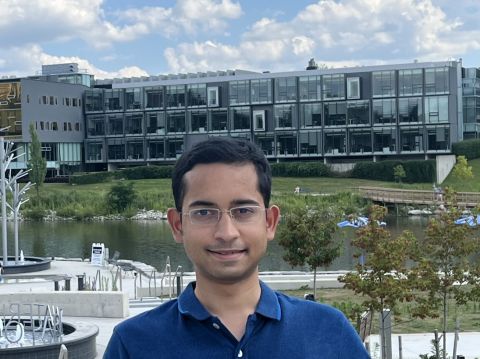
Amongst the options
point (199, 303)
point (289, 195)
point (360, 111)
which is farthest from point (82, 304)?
point (360, 111)

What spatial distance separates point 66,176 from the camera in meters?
68.5

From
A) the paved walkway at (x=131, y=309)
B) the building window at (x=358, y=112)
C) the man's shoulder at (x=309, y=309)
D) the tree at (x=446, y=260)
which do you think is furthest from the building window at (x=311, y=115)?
the man's shoulder at (x=309, y=309)

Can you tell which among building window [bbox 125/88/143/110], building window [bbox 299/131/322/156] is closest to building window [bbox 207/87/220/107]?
building window [bbox 125/88/143/110]

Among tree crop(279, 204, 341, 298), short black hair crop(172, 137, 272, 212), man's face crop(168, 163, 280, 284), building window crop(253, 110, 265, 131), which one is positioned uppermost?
building window crop(253, 110, 265, 131)

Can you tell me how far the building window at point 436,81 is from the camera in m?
61.4

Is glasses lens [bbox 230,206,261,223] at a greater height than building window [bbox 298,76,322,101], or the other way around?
building window [bbox 298,76,322,101]

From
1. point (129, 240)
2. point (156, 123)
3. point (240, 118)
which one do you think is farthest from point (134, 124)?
point (129, 240)

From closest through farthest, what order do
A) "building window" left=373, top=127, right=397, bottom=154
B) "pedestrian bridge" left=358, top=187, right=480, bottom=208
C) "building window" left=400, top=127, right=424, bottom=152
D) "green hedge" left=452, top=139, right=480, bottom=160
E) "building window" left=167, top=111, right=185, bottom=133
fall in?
1. "pedestrian bridge" left=358, top=187, right=480, bottom=208
2. "building window" left=400, top=127, right=424, bottom=152
3. "green hedge" left=452, top=139, right=480, bottom=160
4. "building window" left=373, top=127, right=397, bottom=154
5. "building window" left=167, top=111, right=185, bottom=133

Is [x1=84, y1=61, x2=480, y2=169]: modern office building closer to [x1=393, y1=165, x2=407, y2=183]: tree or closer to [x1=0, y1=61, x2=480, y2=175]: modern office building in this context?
[x1=0, y1=61, x2=480, y2=175]: modern office building

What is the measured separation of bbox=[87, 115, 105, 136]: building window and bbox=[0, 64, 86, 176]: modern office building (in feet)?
2.18

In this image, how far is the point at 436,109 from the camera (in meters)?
61.8

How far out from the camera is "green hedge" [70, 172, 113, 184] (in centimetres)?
6469

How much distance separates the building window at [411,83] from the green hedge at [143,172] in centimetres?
1895

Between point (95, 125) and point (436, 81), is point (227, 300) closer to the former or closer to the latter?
point (436, 81)
